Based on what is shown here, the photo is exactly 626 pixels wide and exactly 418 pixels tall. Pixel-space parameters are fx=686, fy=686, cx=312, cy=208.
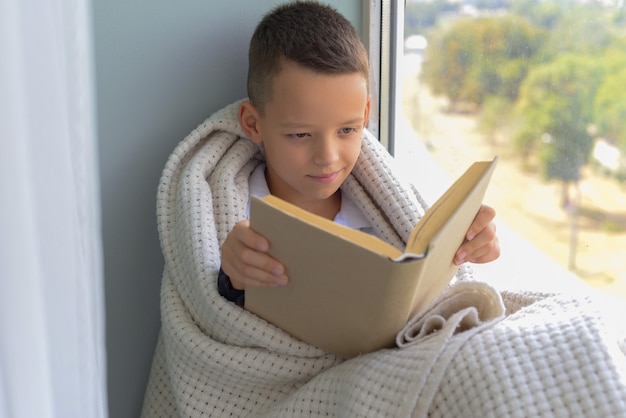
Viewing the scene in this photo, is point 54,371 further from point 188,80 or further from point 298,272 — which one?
point 188,80

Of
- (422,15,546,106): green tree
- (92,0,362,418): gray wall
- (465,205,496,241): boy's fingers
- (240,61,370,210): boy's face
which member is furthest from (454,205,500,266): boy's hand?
(92,0,362,418): gray wall

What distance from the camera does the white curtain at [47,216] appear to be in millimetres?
479

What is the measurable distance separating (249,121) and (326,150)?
5.9 inches

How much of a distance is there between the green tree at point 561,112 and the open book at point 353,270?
1.08 feet

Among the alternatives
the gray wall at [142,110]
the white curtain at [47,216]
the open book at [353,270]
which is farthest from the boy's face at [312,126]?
the white curtain at [47,216]

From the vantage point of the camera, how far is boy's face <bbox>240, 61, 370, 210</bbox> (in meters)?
0.92

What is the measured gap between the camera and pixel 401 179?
1050mm

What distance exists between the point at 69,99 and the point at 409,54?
824 millimetres

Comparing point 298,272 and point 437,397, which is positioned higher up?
point 298,272

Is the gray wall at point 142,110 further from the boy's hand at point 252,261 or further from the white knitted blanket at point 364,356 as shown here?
the boy's hand at point 252,261

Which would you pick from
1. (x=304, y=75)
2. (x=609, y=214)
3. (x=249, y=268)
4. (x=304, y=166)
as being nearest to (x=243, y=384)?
(x=249, y=268)

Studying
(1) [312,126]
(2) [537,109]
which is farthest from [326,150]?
(2) [537,109]

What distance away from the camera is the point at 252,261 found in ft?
2.52

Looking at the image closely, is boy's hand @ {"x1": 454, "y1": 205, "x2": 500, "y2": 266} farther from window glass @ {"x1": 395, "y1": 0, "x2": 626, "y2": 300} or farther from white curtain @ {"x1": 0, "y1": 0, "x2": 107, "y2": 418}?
white curtain @ {"x1": 0, "y1": 0, "x2": 107, "y2": 418}
